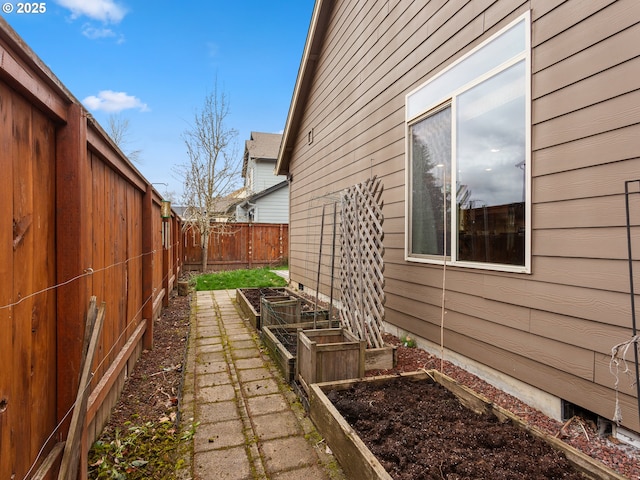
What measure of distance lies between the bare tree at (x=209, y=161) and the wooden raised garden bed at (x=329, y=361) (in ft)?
35.3

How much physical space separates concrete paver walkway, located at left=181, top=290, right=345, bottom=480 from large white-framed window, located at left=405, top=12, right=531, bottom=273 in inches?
73.5

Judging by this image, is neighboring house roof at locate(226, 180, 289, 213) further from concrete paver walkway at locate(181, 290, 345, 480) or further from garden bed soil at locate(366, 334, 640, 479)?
garden bed soil at locate(366, 334, 640, 479)

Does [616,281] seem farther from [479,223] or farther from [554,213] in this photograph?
[479,223]

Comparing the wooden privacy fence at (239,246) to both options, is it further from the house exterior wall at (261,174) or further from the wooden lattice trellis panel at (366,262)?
the wooden lattice trellis panel at (366,262)

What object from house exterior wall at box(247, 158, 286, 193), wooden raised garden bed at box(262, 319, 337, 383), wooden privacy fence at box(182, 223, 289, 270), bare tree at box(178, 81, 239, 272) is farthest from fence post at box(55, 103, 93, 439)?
house exterior wall at box(247, 158, 286, 193)

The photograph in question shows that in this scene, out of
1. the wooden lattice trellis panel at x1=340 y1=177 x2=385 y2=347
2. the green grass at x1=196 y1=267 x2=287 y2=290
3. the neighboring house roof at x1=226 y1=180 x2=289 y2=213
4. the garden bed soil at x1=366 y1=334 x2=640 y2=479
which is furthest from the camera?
the neighboring house roof at x1=226 y1=180 x2=289 y2=213

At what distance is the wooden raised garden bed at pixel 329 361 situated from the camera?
2752mm

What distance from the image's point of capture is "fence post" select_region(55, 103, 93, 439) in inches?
63.9

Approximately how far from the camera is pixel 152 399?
2.91 metres

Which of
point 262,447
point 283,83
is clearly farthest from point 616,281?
point 283,83

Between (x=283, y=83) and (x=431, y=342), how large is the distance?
23.2 meters

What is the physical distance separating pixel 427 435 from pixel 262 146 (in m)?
20.4

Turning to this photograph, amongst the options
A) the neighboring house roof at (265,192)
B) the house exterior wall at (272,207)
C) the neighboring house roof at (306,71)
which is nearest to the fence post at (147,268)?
the neighboring house roof at (306,71)

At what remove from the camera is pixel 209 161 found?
13414 mm
